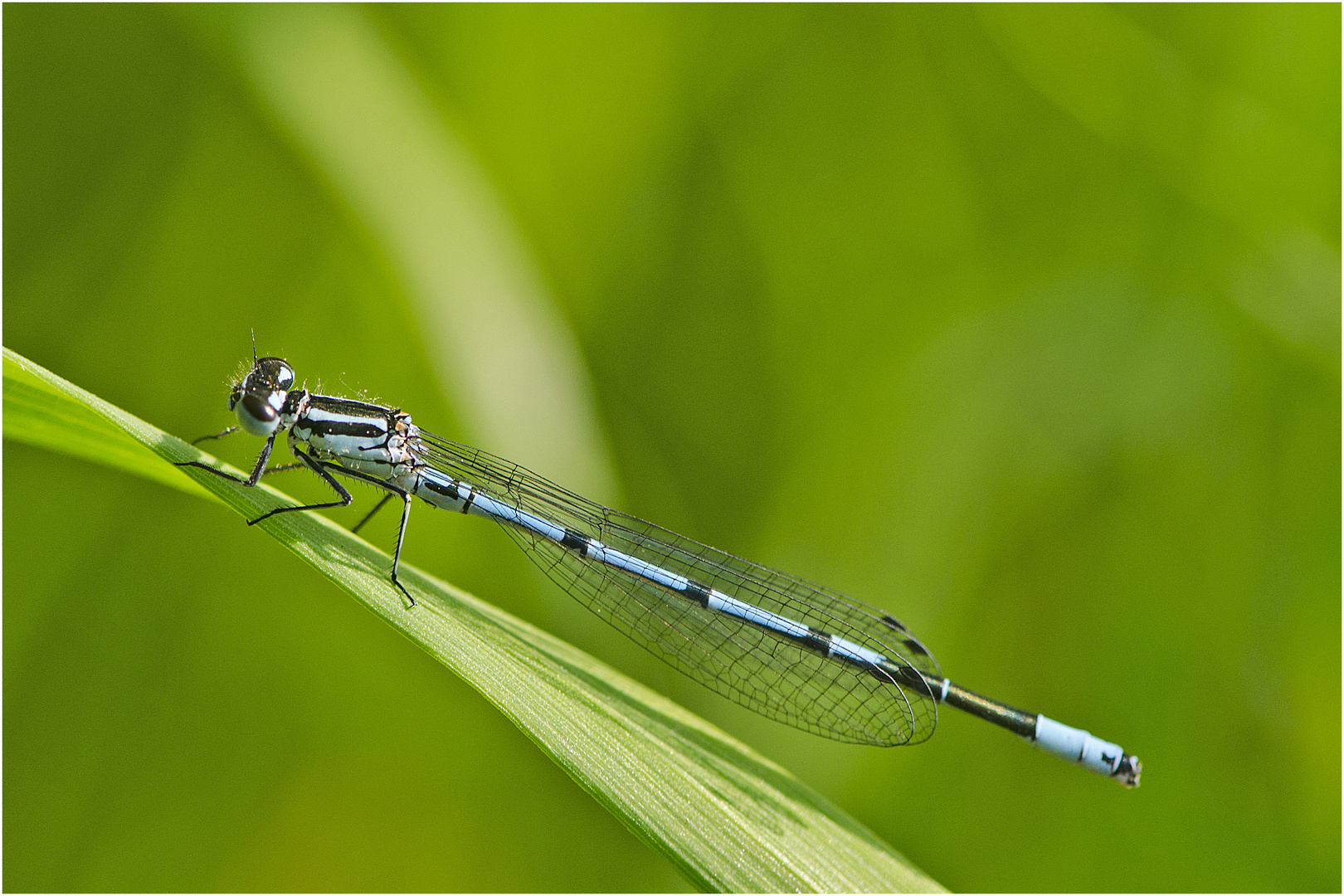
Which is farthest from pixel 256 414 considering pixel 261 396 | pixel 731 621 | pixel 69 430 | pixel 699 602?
pixel 731 621

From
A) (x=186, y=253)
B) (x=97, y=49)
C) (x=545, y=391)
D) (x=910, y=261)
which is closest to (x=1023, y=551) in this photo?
(x=910, y=261)

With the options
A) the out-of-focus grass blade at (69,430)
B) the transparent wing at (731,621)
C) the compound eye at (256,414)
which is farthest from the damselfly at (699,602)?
the out-of-focus grass blade at (69,430)

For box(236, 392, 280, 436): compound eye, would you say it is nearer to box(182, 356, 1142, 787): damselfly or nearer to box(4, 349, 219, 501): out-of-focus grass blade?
box(182, 356, 1142, 787): damselfly

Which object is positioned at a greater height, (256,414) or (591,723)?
(256,414)

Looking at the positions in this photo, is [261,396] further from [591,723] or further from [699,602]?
[699,602]

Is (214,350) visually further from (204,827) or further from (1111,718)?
(1111,718)

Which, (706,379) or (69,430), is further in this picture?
(706,379)

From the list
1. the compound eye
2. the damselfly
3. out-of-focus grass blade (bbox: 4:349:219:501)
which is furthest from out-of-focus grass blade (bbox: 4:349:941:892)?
the damselfly
